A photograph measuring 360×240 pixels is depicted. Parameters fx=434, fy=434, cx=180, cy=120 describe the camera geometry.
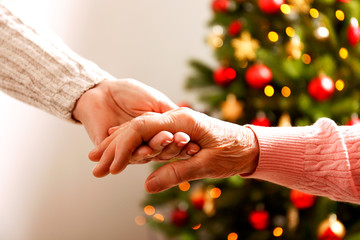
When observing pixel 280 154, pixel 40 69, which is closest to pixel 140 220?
pixel 40 69

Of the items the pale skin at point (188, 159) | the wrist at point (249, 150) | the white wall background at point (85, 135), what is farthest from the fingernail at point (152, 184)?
the white wall background at point (85, 135)

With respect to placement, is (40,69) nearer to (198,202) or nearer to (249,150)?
(249,150)

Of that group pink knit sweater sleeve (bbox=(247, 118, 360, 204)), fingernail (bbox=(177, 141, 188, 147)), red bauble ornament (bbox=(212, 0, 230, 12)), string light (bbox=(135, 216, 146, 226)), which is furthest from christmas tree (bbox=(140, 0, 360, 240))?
fingernail (bbox=(177, 141, 188, 147))

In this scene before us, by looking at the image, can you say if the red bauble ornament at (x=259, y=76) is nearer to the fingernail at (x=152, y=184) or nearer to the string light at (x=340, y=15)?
the string light at (x=340, y=15)

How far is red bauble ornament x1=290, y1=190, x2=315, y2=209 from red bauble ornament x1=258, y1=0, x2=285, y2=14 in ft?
2.27

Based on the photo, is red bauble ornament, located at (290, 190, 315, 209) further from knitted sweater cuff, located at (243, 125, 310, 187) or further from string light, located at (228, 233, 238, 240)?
knitted sweater cuff, located at (243, 125, 310, 187)

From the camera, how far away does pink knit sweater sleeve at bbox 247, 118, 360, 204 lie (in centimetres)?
89

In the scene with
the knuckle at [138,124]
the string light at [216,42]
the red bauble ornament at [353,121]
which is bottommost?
the red bauble ornament at [353,121]

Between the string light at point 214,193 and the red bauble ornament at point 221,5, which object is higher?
the red bauble ornament at point 221,5

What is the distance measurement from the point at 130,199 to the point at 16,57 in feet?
5.09

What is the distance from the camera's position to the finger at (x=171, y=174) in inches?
30.8

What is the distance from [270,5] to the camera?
166cm

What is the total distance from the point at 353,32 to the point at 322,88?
24cm

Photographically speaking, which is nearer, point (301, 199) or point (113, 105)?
point (113, 105)
